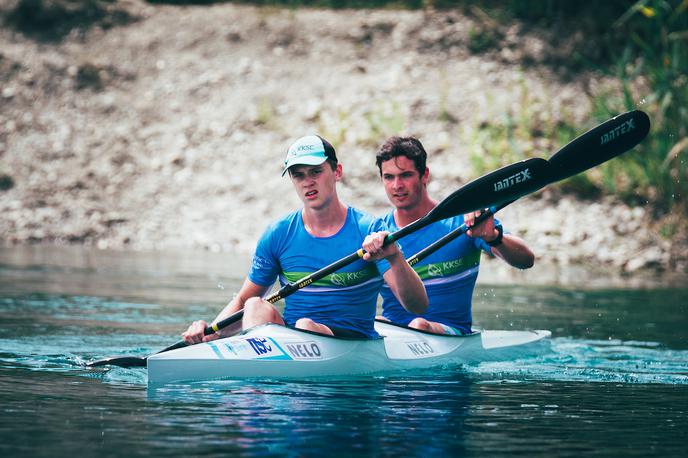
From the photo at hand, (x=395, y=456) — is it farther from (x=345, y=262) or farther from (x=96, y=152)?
(x=96, y=152)

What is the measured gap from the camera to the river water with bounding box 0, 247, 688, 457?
4.39 metres

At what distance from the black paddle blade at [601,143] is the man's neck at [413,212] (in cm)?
102

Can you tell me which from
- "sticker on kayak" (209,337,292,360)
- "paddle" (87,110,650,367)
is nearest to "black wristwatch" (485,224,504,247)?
"paddle" (87,110,650,367)

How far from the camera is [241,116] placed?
68.8ft

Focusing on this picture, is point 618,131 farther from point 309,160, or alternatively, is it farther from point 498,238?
point 309,160

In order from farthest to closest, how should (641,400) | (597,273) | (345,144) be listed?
(345,144) < (597,273) < (641,400)

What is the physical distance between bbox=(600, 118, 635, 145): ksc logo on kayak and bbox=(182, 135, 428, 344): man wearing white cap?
7.31 feet

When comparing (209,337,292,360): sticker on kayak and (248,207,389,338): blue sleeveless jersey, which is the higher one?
(248,207,389,338): blue sleeveless jersey

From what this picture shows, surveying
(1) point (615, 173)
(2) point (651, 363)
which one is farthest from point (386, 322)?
(1) point (615, 173)

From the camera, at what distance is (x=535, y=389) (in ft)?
20.2

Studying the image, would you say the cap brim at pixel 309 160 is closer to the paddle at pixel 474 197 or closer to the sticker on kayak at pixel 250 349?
the paddle at pixel 474 197

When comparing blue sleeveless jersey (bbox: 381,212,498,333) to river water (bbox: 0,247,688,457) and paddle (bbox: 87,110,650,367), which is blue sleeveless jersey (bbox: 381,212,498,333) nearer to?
paddle (bbox: 87,110,650,367)

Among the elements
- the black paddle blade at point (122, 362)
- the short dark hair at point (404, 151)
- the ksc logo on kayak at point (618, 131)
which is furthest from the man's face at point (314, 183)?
the ksc logo on kayak at point (618, 131)

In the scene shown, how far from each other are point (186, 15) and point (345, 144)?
6.85m
